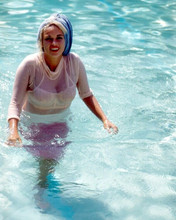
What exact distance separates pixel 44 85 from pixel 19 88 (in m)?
0.25

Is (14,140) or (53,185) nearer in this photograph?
(14,140)

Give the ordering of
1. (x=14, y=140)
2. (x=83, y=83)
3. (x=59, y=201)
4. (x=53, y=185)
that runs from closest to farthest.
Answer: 1. (x=14, y=140)
2. (x=59, y=201)
3. (x=53, y=185)
4. (x=83, y=83)

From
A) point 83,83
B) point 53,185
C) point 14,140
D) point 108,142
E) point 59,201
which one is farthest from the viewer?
point 108,142

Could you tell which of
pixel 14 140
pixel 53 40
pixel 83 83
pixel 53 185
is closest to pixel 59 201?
pixel 53 185

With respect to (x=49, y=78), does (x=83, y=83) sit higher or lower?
lower

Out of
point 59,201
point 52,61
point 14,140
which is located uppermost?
point 52,61

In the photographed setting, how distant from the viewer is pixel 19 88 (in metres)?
3.45

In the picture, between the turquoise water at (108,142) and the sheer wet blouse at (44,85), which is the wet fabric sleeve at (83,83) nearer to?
the sheer wet blouse at (44,85)

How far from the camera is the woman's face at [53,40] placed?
3.45 meters

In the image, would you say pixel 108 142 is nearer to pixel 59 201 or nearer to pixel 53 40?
pixel 59 201

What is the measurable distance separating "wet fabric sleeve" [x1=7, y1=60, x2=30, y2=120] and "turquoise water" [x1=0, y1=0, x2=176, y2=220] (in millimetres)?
401

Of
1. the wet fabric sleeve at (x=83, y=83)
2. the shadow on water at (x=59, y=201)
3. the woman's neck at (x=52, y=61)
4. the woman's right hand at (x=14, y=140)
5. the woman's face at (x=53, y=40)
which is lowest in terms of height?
the shadow on water at (x=59, y=201)

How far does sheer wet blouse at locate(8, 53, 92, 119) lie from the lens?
3.46 meters

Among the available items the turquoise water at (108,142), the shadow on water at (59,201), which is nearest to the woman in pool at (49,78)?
the turquoise water at (108,142)
